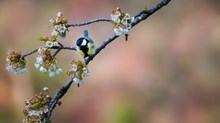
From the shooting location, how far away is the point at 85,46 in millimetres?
1245

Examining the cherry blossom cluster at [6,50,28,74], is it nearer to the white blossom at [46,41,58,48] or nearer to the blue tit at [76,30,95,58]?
the white blossom at [46,41,58,48]

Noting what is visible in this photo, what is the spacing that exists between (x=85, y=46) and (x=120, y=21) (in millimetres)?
122

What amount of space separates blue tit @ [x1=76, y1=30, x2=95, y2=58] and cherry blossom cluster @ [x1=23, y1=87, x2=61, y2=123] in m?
0.17

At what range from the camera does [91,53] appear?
1267 millimetres

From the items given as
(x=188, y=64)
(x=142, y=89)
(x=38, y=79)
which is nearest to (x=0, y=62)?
(x=38, y=79)

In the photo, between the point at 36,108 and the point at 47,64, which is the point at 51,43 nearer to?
the point at 47,64

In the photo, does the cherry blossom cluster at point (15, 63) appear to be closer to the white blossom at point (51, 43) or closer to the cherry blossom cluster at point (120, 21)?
the white blossom at point (51, 43)

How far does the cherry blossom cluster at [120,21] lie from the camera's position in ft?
4.26

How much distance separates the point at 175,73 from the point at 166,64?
9cm

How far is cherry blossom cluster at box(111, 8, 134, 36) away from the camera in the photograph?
130 cm

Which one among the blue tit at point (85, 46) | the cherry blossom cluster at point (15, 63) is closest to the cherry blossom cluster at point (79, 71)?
the blue tit at point (85, 46)

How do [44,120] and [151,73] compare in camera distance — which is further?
[151,73]

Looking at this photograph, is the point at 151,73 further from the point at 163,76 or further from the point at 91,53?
the point at 91,53

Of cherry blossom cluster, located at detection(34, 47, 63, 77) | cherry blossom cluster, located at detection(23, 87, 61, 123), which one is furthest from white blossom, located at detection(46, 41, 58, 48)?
cherry blossom cluster, located at detection(23, 87, 61, 123)
